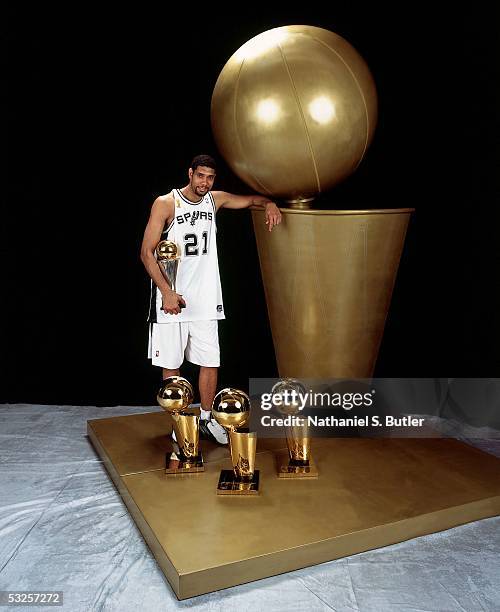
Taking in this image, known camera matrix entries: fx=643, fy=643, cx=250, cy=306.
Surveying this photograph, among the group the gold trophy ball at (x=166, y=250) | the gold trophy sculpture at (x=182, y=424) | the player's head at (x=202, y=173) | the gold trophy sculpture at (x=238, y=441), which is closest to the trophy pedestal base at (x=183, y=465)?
the gold trophy sculpture at (x=182, y=424)

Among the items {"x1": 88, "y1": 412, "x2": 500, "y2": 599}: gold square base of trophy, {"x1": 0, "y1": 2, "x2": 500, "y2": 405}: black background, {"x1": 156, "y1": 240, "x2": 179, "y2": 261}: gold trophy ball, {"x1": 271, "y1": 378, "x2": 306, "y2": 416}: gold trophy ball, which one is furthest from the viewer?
{"x1": 0, "y1": 2, "x2": 500, "y2": 405}: black background

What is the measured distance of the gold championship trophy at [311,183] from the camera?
7.63 ft

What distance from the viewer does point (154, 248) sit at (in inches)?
99.9

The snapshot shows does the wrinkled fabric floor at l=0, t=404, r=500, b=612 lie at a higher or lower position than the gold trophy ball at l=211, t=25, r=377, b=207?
lower

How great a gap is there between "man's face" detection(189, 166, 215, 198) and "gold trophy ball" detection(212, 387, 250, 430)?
84 cm

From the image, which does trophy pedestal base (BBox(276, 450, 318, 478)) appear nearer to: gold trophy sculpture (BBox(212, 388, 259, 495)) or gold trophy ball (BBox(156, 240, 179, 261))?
gold trophy sculpture (BBox(212, 388, 259, 495))

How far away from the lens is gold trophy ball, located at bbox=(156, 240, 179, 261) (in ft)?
8.10

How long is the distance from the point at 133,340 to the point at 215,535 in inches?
63.3

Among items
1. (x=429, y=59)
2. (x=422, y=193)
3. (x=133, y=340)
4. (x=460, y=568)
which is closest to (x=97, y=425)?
(x=133, y=340)

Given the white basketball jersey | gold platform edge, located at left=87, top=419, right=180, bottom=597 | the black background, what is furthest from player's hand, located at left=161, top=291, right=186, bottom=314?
the black background

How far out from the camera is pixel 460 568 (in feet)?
6.08

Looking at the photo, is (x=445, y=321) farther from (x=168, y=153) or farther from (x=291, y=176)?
(x=168, y=153)

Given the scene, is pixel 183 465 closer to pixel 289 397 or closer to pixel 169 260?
pixel 289 397

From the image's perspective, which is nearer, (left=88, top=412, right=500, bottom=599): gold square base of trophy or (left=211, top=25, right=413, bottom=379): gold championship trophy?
(left=88, top=412, right=500, bottom=599): gold square base of trophy
